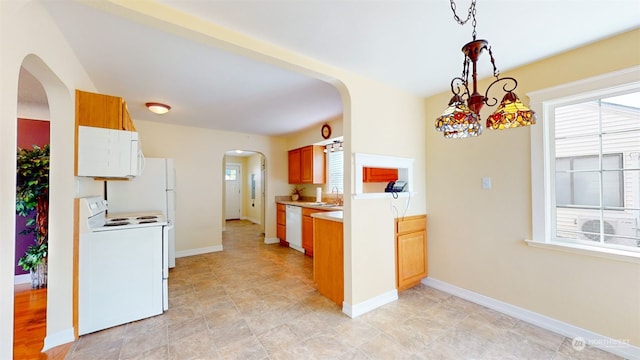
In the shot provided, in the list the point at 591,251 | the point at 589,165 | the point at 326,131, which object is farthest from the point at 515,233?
the point at 326,131

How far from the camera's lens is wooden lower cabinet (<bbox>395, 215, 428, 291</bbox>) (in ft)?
9.32

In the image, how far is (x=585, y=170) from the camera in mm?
2105

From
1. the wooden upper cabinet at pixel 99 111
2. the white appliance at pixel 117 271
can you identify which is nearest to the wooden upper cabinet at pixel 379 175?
the white appliance at pixel 117 271

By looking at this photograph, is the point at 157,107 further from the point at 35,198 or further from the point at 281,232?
the point at 281,232

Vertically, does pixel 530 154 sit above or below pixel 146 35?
below

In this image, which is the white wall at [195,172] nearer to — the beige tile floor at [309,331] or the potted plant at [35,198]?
the potted plant at [35,198]

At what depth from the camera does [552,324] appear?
2.17m

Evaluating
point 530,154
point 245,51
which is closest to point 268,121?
point 245,51

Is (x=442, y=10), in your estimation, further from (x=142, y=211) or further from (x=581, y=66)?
(x=142, y=211)

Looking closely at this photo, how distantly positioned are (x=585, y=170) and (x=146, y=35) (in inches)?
145

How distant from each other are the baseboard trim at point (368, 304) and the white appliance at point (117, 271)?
1848 mm

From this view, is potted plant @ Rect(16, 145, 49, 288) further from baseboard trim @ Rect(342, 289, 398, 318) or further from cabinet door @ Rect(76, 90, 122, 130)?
baseboard trim @ Rect(342, 289, 398, 318)

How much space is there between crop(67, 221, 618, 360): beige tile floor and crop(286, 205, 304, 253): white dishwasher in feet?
5.40

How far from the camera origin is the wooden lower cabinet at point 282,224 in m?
5.23
